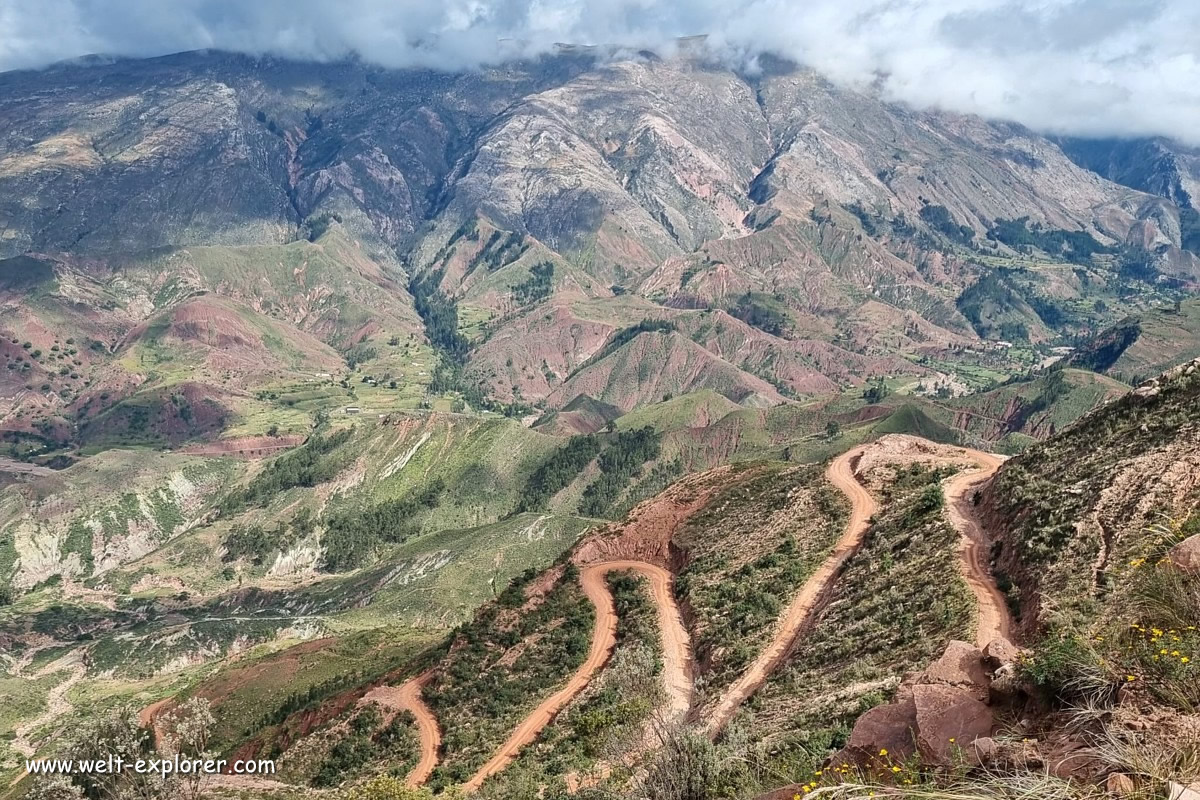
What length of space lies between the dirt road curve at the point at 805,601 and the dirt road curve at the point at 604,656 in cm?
389

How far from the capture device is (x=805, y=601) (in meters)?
49.9

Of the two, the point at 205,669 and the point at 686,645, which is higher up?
the point at 686,645

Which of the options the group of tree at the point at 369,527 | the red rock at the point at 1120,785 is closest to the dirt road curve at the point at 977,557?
the red rock at the point at 1120,785

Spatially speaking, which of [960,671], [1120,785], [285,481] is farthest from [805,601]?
[285,481]

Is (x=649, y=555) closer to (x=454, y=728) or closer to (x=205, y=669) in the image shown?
(x=454, y=728)

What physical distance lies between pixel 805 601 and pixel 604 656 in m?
16.8

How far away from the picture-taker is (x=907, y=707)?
17953mm

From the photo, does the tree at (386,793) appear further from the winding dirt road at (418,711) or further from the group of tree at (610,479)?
the group of tree at (610,479)

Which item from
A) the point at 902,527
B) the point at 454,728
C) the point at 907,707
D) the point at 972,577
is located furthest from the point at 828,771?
the point at 454,728

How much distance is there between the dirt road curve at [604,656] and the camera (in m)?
48.0

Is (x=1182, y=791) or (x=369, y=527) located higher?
(x=1182, y=791)

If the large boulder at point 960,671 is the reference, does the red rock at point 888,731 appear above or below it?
above

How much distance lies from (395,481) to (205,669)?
3230 inches

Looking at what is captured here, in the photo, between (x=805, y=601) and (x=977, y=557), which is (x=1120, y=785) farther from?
(x=805, y=601)
